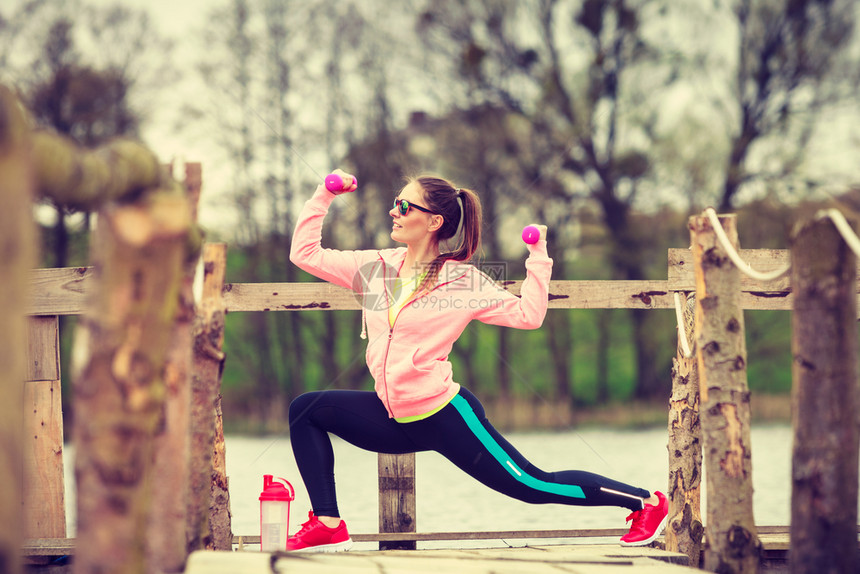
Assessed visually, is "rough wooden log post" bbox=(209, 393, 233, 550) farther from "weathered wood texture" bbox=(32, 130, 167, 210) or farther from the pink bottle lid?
"weathered wood texture" bbox=(32, 130, 167, 210)

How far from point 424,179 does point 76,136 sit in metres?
12.6

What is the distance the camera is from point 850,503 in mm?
2633

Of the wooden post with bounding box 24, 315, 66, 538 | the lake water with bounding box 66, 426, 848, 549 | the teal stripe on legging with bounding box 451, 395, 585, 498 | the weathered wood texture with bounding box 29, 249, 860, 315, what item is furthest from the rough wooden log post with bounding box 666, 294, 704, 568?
the wooden post with bounding box 24, 315, 66, 538

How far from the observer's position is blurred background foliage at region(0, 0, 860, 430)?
1678 centimetres

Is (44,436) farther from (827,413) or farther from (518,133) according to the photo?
(518,133)

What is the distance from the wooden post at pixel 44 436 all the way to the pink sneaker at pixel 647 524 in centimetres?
278

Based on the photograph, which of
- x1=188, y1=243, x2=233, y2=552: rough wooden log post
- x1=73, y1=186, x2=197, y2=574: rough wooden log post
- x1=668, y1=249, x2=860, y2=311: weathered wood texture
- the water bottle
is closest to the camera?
x1=73, y1=186, x2=197, y2=574: rough wooden log post

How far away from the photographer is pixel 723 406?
3.19m

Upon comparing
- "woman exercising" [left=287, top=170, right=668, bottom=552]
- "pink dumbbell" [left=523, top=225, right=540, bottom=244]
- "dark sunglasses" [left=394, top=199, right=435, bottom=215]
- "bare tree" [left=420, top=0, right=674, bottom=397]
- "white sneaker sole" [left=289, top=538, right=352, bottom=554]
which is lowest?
"white sneaker sole" [left=289, top=538, right=352, bottom=554]

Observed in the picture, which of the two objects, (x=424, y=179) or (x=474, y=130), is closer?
(x=424, y=179)

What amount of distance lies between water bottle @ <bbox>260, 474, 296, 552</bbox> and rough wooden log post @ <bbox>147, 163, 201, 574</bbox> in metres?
1.05

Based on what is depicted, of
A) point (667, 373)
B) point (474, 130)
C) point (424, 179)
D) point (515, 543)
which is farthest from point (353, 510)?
point (667, 373)

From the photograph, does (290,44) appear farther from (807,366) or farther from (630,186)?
(807,366)

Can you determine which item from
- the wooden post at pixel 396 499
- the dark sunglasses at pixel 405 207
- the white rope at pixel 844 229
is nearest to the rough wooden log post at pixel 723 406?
the white rope at pixel 844 229
